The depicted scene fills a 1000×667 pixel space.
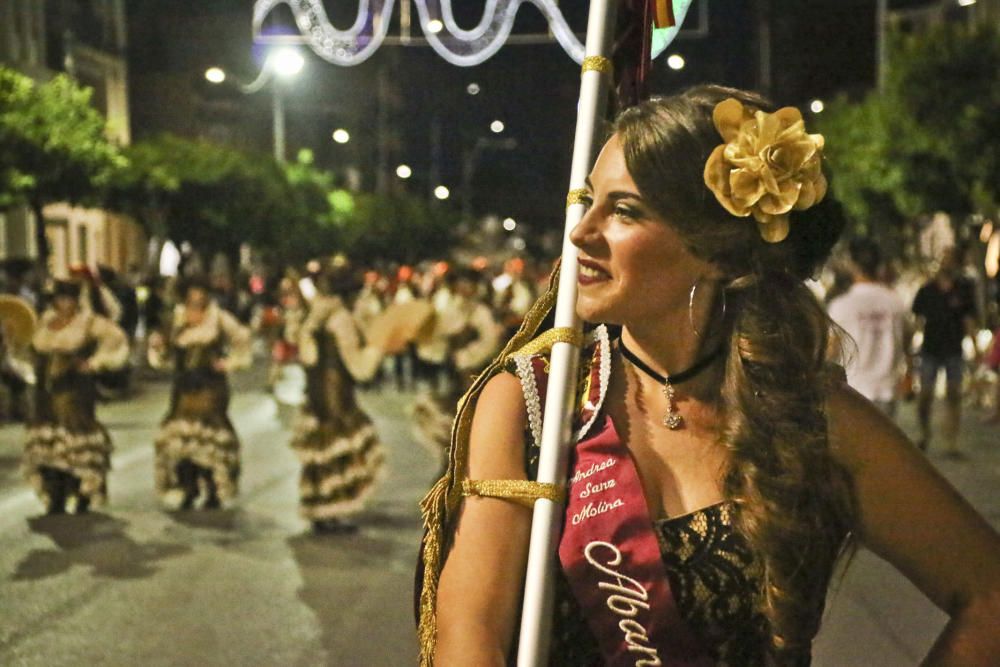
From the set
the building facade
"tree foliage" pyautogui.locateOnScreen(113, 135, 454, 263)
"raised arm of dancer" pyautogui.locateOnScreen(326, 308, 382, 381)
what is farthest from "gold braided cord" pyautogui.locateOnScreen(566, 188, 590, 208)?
"tree foliage" pyautogui.locateOnScreen(113, 135, 454, 263)

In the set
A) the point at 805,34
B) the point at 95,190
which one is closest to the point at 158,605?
the point at 95,190

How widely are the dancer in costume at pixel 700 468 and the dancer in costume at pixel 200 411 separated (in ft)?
31.2

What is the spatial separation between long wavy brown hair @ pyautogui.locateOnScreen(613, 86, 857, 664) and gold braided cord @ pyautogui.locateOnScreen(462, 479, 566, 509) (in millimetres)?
317

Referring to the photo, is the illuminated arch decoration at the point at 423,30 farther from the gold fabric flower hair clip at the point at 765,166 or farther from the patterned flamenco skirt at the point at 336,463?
the gold fabric flower hair clip at the point at 765,166

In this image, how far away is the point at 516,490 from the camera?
83.4 inches

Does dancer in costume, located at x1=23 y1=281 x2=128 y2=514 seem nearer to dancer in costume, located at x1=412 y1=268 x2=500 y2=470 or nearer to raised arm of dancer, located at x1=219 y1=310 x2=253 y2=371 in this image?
raised arm of dancer, located at x1=219 y1=310 x2=253 y2=371

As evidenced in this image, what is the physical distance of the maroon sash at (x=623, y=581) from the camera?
7.12ft

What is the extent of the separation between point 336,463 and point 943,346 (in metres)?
6.05

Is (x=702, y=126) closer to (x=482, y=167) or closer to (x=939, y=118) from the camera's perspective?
(x=939, y=118)

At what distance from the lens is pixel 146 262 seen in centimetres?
4800

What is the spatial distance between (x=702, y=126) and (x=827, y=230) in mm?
314

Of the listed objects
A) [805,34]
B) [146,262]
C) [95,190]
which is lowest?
[146,262]

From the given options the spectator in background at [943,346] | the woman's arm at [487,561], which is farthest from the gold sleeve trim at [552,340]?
the spectator in background at [943,346]

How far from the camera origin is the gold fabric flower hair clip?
2.20 metres
